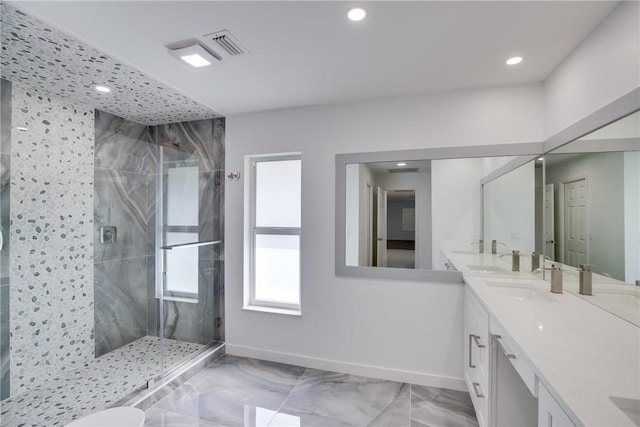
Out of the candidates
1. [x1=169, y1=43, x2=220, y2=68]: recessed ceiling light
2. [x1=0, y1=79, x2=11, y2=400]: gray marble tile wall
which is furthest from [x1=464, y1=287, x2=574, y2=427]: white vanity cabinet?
[x1=0, y1=79, x2=11, y2=400]: gray marble tile wall

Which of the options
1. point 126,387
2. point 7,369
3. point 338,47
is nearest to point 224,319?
point 126,387

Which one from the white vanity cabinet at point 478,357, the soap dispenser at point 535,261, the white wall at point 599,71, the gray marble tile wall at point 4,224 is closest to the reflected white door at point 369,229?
the white vanity cabinet at point 478,357

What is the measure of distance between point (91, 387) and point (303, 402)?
5.75 ft

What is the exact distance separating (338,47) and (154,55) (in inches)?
47.6

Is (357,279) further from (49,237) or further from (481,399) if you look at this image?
(49,237)

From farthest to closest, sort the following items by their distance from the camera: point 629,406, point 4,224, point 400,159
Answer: point 400,159, point 4,224, point 629,406

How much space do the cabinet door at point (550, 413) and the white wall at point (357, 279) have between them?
1.40 metres

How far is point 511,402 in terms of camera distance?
1.51 m

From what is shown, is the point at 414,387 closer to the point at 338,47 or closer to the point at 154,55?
the point at 338,47

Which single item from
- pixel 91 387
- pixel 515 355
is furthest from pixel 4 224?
pixel 515 355

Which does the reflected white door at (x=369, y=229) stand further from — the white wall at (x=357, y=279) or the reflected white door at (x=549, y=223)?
the reflected white door at (x=549, y=223)

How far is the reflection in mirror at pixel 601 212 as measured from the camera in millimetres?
1350

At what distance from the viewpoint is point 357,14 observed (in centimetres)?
148

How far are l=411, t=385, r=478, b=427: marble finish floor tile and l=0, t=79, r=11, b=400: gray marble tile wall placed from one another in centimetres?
299
